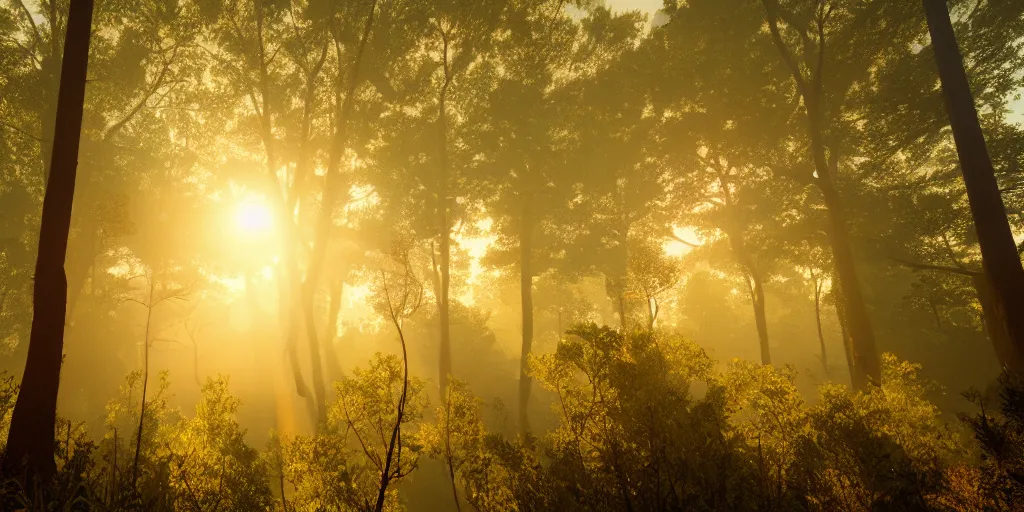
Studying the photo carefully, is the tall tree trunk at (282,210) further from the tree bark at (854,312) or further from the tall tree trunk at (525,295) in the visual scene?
the tree bark at (854,312)

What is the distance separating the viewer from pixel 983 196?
10.6m

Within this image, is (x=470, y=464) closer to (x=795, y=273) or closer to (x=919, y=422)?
(x=919, y=422)

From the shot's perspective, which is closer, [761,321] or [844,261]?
[844,261]

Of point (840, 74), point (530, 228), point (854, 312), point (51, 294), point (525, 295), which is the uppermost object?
point (840, 74)

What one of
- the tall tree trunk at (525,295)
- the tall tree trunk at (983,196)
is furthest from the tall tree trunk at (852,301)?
the tall tree trunk at (525,295)

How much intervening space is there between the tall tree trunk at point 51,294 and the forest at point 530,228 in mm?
49

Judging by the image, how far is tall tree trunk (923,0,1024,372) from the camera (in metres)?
9.93

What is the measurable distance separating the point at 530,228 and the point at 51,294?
20.7 metres

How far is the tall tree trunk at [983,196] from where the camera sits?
9.93m

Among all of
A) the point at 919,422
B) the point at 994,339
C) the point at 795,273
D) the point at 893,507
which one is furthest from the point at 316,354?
the point at 795,273

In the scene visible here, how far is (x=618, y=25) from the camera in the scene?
2408cm

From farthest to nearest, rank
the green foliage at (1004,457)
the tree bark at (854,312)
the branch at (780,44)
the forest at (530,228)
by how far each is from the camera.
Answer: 1. the branch at (780,44)
2. the tree bark at (854,312)
3. the forest at (530,228)
4. the green foliage at (1004,457)

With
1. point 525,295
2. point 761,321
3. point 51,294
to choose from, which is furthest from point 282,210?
point 761,321

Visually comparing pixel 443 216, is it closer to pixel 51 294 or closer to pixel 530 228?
pixel 530 228
